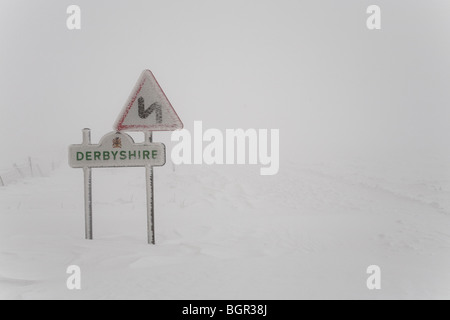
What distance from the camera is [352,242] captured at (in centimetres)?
365

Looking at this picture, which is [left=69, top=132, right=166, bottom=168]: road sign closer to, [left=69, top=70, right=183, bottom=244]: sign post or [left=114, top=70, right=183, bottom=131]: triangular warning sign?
[left=69, top=70, right=183, bottom=244]: sign post

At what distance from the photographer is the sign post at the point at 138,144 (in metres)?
3.34

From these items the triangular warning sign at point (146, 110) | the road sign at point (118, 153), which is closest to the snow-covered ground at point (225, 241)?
the road sign at point (118, 153)

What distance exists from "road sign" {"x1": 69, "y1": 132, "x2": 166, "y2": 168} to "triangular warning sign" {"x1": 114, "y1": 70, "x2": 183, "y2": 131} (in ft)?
0.49

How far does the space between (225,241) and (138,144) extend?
145 centimetres

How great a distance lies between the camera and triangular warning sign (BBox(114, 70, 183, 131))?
332 centimetres

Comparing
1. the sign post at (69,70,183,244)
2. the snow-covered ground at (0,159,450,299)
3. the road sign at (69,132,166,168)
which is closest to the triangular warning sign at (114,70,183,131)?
the sign post at (69,70,183,244)

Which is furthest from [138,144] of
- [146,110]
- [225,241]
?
[225,241]

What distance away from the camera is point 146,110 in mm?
3352

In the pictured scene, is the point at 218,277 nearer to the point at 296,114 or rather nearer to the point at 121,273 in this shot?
the point at 121,273

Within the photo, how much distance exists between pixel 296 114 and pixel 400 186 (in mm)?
33258

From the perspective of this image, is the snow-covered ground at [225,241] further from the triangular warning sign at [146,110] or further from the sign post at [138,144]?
the triangular warning sign at [146,110]

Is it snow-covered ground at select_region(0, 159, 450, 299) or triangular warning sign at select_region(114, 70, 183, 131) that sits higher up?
triangular warning sign at select_region(114, 70, 183, 131)

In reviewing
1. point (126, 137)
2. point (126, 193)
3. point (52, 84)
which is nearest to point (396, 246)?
point (126, 137)
